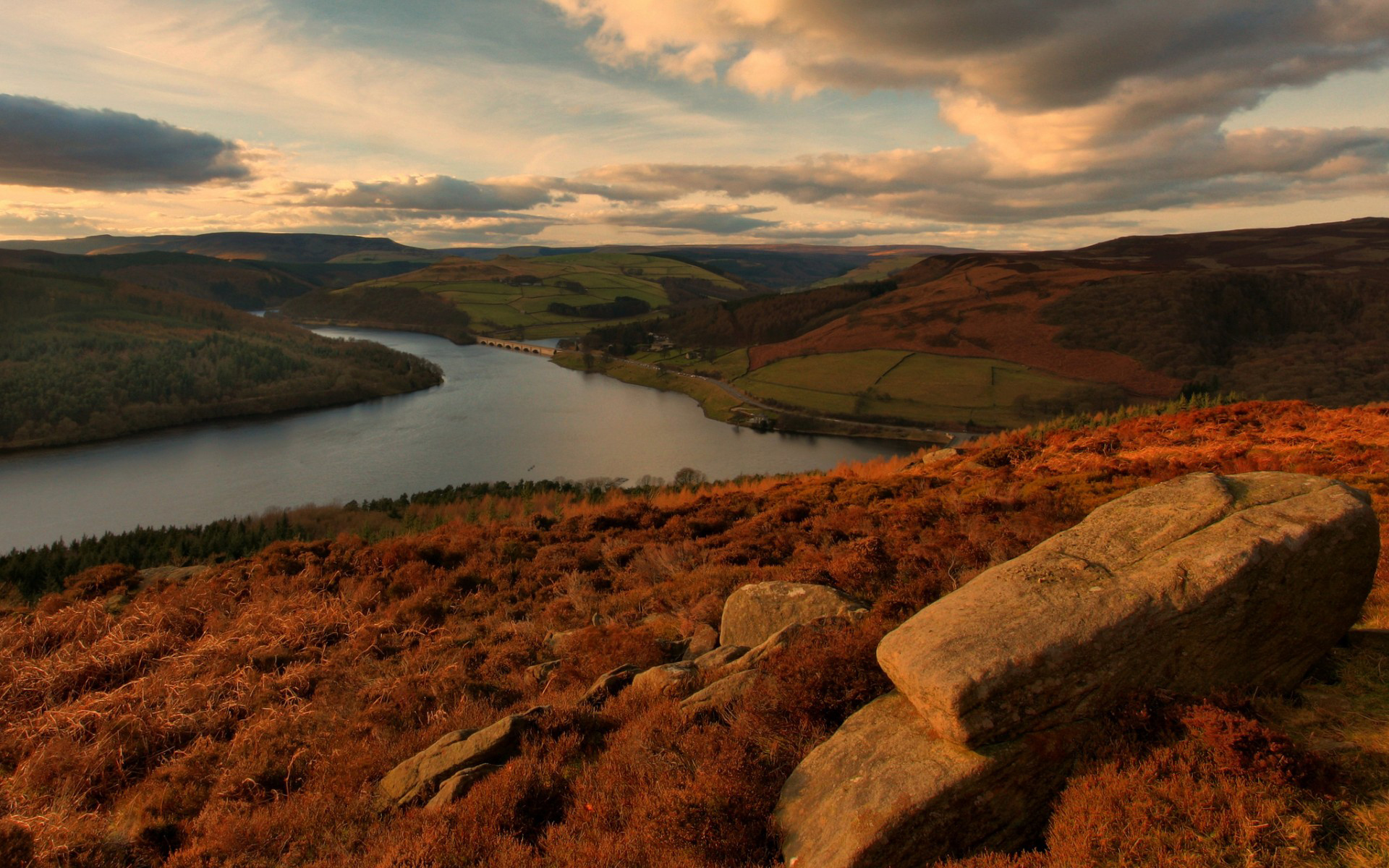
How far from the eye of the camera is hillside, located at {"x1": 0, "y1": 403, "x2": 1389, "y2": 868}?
501 centimetres

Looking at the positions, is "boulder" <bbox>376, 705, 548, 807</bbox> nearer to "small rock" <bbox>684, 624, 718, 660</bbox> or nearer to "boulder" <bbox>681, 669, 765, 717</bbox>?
"boulder" <bbox>681, 669, 765, 717</bbox>

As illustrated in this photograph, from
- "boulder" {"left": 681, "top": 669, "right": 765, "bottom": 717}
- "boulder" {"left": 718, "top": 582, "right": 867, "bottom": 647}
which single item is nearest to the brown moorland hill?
"boulder" {"left": 718, "top": 582, "right": 867, "bottom": 647}

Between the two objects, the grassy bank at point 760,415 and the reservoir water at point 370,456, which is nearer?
the reservoir water at point 370,456

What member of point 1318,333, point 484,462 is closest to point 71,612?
point 484,462

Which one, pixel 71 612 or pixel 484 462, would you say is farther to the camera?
pixel 484 462

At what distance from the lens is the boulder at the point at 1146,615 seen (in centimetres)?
538

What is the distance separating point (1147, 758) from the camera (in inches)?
202

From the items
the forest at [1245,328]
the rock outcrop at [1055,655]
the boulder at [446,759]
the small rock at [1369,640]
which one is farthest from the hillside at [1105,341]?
the boulder at [446,759]

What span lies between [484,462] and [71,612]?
1904 inches

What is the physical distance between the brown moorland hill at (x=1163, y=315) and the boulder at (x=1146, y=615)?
8226 centimetres

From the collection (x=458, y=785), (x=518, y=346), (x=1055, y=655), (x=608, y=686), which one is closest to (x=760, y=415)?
(x=608, y=686)

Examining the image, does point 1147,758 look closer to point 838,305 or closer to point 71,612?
point 71,612

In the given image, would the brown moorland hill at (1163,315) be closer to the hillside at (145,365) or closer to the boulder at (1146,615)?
the hillside at (145,365)

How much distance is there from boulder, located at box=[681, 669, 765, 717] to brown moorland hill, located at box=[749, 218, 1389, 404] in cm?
8455
